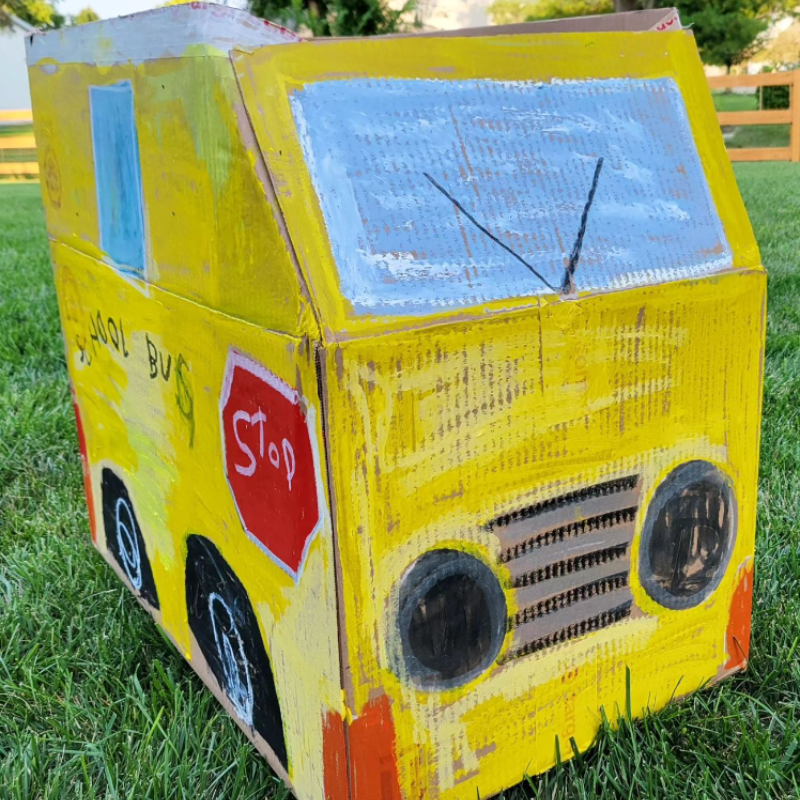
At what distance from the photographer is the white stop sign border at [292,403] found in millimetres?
697

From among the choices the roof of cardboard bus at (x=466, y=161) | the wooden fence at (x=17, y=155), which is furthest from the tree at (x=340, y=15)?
the roof of cardboard bus at (x=466, y=161)

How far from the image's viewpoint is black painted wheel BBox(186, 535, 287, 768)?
35.9 inches

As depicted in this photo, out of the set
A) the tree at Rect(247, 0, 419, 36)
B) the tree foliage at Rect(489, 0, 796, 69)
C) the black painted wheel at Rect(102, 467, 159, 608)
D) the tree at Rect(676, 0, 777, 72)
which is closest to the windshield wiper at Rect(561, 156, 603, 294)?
the black painted wheel at Rect(102, 467, 159, 608)

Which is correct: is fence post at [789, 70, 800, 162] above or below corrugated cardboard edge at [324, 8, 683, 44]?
below

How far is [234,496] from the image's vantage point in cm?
87

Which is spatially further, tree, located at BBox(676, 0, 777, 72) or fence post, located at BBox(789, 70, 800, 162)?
tree, located at BBox(676, 0, 777, 72)

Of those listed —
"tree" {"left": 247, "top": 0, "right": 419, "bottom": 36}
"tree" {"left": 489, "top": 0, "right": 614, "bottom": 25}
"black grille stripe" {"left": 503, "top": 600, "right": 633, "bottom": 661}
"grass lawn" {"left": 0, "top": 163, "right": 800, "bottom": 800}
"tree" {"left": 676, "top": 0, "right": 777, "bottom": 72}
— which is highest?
"tree" {"left": 489, "top": 0, "right": 614, "bottom": 25}

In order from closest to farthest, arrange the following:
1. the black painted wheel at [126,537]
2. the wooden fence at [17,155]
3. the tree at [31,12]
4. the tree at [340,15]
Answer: the black painted wheel at [126,537] → the tree at [340,15] → the wooden fence at [17,155] → the tree at [31,12]

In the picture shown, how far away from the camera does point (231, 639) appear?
978mm

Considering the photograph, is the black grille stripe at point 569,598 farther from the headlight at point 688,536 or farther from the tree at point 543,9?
the tree at point 543,9

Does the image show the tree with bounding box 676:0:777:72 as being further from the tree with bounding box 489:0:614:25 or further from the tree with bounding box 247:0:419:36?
the tree with bounding box 247:0:419:36

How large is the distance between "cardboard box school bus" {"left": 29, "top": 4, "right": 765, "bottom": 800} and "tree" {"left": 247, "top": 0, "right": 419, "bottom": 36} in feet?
19.3

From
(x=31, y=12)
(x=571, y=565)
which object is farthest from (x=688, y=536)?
(x=31, y=12)

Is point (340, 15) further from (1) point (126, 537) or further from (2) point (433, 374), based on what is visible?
(2) point (433, 374)
